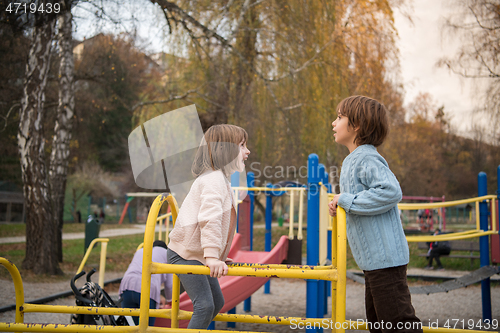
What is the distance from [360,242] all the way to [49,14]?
6986 mm

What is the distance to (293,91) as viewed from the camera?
8.74 meters

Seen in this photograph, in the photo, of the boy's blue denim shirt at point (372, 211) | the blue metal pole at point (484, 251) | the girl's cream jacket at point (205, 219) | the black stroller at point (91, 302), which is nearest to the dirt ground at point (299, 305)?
the blue metal pole at point (484, 251)

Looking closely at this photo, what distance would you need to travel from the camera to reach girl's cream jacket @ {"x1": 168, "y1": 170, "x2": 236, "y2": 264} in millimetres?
1844

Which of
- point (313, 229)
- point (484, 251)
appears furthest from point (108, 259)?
point (484, 251)

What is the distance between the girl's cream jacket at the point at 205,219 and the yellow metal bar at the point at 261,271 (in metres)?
0.18

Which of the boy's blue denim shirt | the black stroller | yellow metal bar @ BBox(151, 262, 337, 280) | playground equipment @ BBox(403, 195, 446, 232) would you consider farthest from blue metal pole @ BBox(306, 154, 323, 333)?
playground equipment @ BBox(403, 195, 446, 232)

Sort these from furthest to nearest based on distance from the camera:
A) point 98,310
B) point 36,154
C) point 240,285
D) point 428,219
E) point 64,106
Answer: point 428,219
point 64,106
point 36,154
point 240,285
point 98,310

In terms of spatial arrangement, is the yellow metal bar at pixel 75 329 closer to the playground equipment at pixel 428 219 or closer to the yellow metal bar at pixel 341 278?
the yellow metal bar at pixel 341 278

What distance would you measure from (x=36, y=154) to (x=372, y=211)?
6.94 metres

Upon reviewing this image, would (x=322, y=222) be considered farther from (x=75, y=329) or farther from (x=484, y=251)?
(x=75, y=329)

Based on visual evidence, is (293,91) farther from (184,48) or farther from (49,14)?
(49,14)

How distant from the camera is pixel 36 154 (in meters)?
7.11

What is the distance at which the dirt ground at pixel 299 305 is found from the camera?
4.98m

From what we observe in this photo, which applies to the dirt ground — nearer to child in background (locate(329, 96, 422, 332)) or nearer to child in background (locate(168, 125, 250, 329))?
A: child in background (locate(168, 125, 250, 329))
